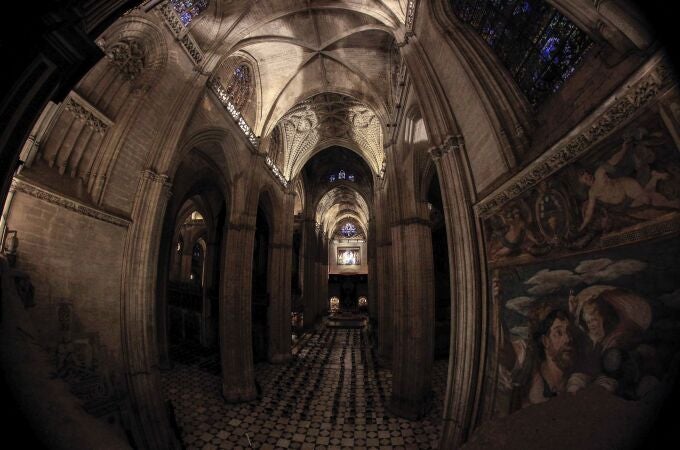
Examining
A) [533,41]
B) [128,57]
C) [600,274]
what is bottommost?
[600,274]

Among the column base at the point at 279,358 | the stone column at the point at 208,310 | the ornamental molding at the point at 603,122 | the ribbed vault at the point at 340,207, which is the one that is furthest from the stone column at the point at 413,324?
the ribbed vault at the point at 340,207

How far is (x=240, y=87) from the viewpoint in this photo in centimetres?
984

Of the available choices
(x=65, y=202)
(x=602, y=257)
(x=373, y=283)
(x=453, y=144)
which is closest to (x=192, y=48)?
(x=65, y=202)

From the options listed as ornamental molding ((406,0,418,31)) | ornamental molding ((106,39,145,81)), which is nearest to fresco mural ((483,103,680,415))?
ornamental molding ((406,0,418,31))

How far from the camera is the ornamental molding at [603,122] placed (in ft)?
5.85

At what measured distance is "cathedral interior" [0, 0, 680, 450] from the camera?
186 cm

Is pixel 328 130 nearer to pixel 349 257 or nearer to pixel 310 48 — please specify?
pixel 310 48

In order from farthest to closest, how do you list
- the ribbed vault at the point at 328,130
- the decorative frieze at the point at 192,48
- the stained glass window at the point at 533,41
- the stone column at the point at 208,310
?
the ribbed vault at the point at 328,130, the stone column at the point at 208,310, the decorative frieze at the point at 192,48, the stained glass window at the point at 533,41

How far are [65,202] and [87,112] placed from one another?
197 cm

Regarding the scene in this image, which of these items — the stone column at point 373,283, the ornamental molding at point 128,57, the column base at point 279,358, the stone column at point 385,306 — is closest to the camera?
the ornamental molding at point 128,57

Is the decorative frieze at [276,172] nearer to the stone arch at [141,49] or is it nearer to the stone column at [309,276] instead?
the stone column at [309,276]

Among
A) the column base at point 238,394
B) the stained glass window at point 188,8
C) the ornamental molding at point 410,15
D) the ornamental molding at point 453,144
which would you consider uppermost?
the stained glass window at point 188,8

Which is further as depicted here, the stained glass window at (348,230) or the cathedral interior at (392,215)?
the stained glass window at (348,230)

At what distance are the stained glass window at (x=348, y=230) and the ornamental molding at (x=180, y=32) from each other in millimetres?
31302
